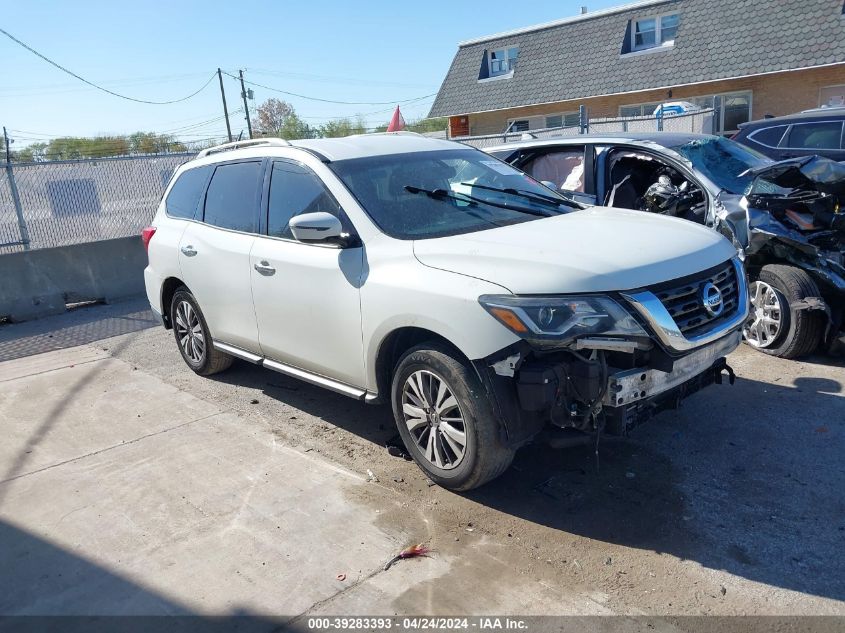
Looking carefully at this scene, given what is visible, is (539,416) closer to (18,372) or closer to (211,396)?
(211,396)

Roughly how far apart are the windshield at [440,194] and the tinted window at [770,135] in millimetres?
7067

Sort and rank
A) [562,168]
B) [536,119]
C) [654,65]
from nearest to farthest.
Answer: [562,168]
[654,65]
[536,119]

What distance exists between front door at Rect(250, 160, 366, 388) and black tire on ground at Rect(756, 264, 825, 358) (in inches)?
139

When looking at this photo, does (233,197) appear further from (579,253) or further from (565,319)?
(565,319)

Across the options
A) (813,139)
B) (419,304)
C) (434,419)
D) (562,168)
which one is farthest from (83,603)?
(813,139)

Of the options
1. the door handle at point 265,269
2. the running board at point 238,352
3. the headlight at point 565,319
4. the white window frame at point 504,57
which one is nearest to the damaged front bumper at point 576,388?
the headlight at point 565,319

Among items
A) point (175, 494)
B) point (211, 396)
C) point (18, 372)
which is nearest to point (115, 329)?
point (18, 372)

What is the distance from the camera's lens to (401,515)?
12.9 ft

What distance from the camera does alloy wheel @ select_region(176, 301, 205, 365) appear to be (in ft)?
20.6

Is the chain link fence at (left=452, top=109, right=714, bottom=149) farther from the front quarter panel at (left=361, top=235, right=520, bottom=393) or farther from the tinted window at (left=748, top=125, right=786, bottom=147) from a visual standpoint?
the front quarter panel at (left=361, top=235, right=520, bottom=393)

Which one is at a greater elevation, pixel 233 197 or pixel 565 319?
pixel 233 197

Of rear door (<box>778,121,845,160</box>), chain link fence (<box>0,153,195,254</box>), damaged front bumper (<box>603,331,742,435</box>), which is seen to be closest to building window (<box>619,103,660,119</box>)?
rear door (<box>778,121,845,160</box>)

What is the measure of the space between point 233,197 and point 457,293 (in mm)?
2590

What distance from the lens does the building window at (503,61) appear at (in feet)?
101
